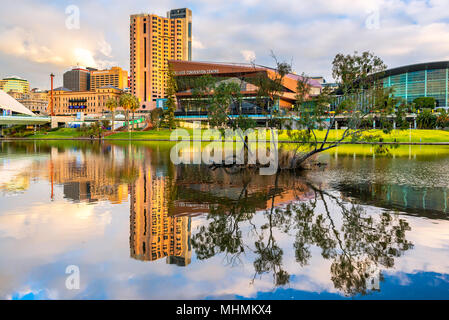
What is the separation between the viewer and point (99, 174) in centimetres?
A: 2497

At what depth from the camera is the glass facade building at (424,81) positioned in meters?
122

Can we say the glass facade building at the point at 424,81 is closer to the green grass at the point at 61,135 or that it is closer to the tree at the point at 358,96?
the green grass at the point at 61,135

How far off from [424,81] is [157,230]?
138 meters

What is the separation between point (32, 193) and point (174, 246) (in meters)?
11.4

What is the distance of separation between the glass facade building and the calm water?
4787 inches

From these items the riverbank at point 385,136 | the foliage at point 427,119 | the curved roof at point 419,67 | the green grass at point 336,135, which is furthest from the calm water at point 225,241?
the curved roof at point 419,67

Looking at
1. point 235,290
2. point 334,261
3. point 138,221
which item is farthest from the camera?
point 138,221

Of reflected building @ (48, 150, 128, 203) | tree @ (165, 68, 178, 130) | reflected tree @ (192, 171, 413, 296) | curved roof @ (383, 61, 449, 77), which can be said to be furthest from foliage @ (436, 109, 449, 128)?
reflected tree @ (192, 171, 413, 296)

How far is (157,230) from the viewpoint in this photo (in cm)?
1163

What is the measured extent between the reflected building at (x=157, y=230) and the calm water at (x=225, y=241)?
0.04 m

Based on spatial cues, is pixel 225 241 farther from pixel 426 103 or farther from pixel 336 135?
pixel 426 103

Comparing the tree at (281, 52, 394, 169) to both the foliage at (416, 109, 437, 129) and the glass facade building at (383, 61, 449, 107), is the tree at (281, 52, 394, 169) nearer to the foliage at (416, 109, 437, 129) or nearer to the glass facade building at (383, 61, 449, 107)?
the foliage at (416, 109, 437, 129)
